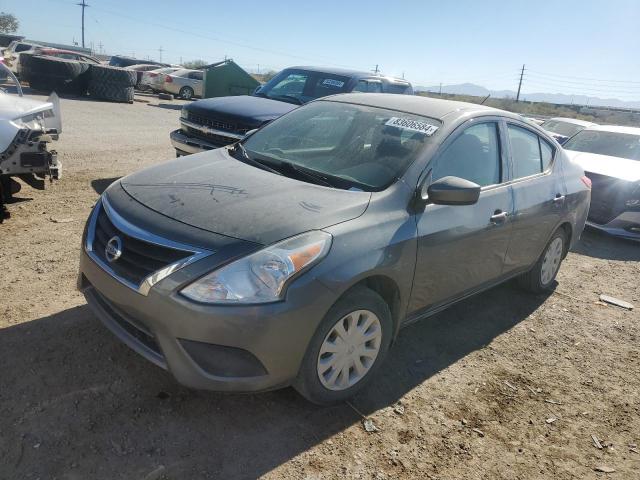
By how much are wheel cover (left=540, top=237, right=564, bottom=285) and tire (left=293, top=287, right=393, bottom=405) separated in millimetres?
2488

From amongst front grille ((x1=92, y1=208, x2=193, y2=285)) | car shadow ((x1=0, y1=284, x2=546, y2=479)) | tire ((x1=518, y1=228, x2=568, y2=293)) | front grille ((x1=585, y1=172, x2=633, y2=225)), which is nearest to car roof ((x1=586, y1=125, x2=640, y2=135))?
front grille ((x1=585, y1=172, x2=633, y2=225))

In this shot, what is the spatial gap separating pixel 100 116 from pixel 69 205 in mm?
8917

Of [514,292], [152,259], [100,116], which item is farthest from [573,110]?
[152,259]

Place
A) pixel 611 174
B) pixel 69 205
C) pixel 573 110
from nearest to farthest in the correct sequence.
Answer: pixel 69 205 → pixel 611 174 → pixel 573 110

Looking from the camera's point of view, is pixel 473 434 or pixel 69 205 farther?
pixel 69 205

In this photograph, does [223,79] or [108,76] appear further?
[108,76]

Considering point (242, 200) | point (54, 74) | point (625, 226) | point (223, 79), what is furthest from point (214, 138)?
point (54, 74)

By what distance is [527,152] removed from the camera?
4387 mm

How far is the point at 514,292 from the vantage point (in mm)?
5121

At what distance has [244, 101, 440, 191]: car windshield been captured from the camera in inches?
131

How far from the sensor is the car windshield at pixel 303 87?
323 inches

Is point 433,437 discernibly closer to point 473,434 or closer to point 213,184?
point 473,434

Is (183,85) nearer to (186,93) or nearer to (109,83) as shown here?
(186,93)

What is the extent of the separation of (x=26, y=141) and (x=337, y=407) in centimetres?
371
